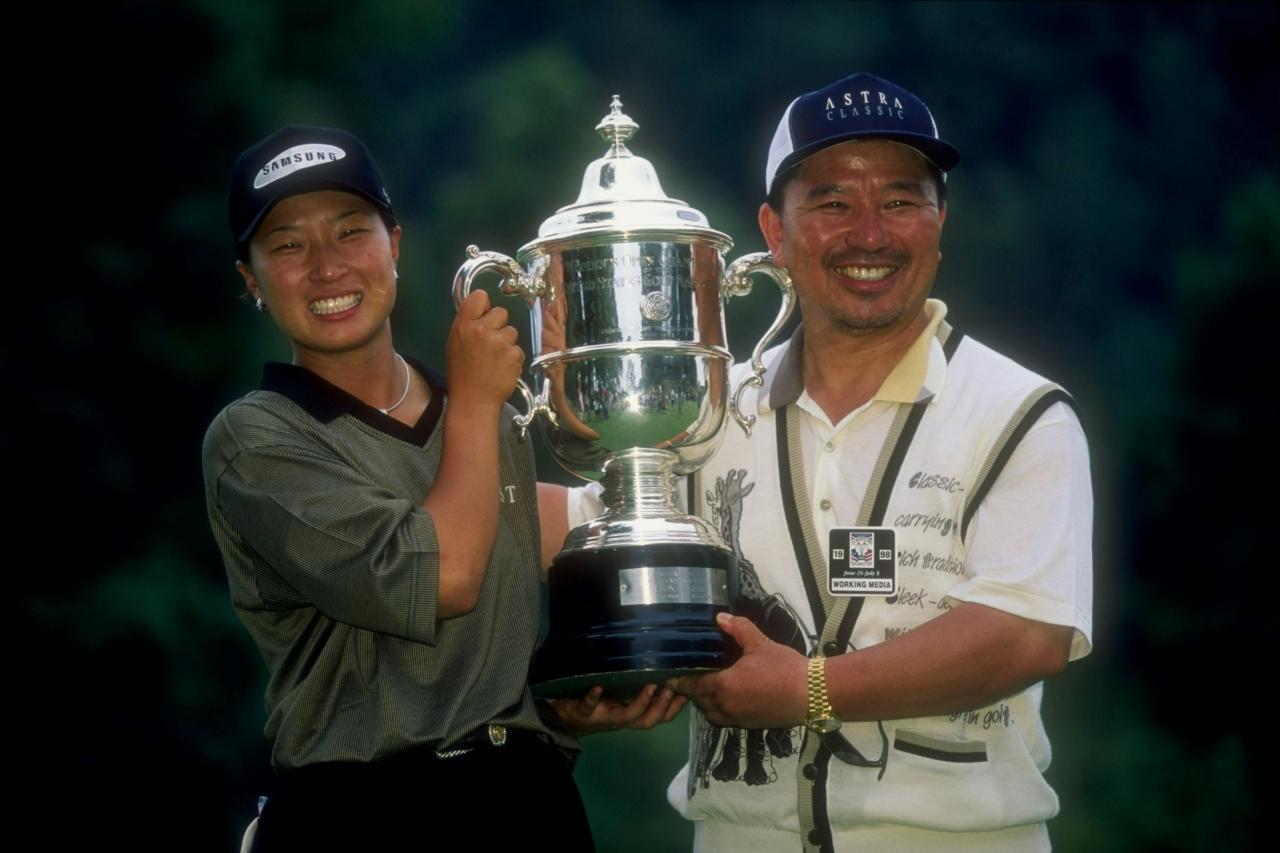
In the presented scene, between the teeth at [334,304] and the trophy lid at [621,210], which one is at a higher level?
the trophy lid at [621,210]

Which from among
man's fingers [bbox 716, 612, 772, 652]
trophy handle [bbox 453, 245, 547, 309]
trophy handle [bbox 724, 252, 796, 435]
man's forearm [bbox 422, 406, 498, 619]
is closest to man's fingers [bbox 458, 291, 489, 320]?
trophy handle [bbox 453, 245, 547, 309]

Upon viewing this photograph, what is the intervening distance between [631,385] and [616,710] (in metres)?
0.38

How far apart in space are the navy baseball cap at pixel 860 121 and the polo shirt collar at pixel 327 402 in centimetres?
60

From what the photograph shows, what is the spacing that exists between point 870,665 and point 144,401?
9.24 feet

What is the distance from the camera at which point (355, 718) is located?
2.57 metres

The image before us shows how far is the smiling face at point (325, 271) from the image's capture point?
8.80ft

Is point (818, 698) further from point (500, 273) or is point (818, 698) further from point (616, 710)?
point (500, 273)

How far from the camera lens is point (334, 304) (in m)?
2.69

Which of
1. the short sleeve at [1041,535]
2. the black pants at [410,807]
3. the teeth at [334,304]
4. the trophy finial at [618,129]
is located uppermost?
the trophy finial at [618,129]

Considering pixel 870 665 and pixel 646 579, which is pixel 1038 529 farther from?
pixel 646 579

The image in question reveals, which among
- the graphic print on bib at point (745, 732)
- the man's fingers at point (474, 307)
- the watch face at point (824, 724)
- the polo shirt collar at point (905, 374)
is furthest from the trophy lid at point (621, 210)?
the watch face at point (824, 724)

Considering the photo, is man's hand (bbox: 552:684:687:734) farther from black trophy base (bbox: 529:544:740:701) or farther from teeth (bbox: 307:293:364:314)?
teeth (bbox: 307:293:364:314)

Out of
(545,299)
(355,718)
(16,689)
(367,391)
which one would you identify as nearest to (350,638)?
(355,718)

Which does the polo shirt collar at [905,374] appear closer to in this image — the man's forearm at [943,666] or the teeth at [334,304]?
the man's forearm at [943,666]
